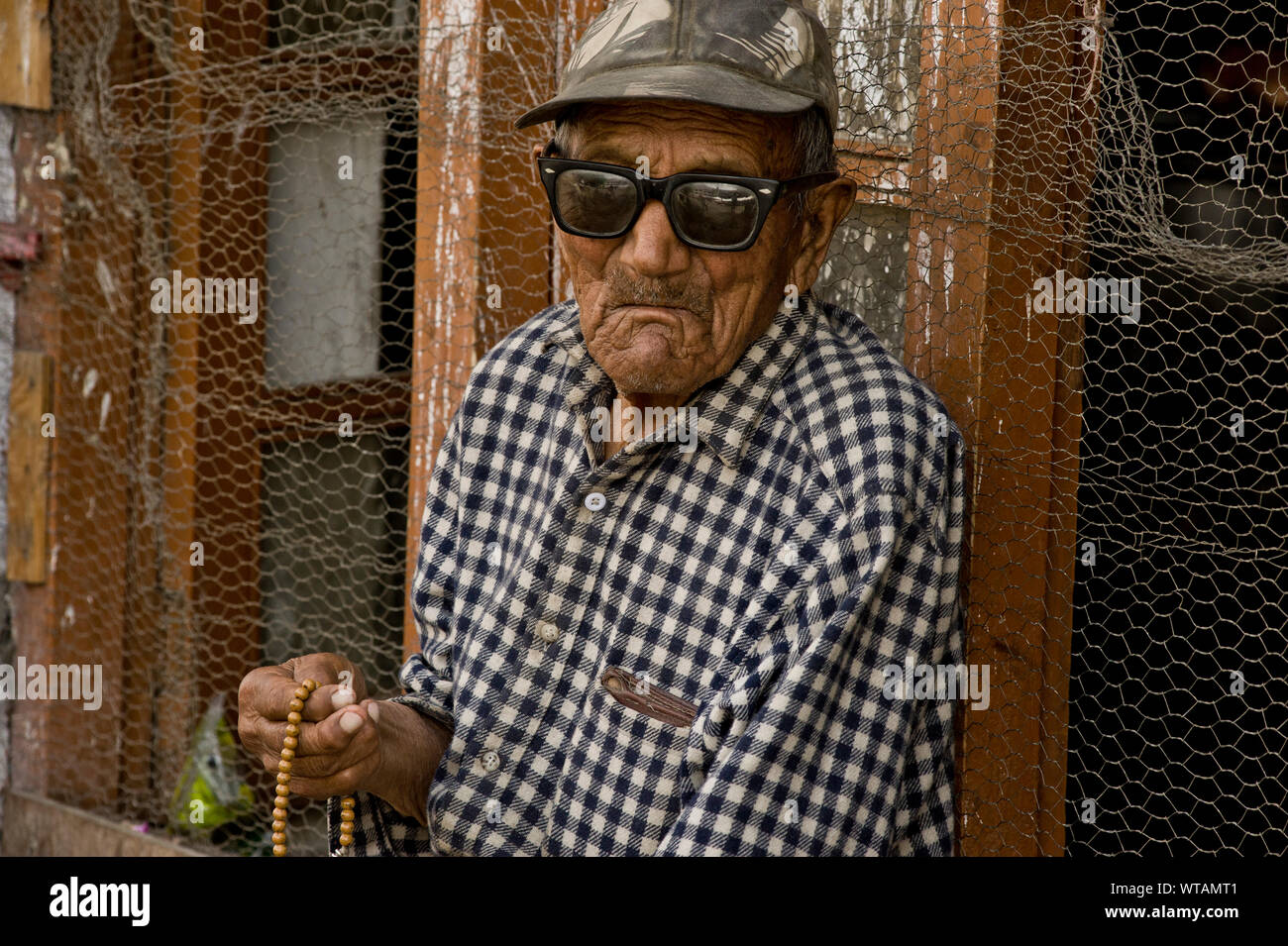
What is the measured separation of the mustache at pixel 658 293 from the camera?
62.3 inches

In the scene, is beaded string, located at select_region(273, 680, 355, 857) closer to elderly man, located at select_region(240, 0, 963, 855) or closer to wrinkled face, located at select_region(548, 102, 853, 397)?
elderly man, located at select_region(240, 0, 963, 855)

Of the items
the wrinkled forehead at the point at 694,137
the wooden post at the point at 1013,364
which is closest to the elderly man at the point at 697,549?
the wrinkled forehead at the point at 694,137

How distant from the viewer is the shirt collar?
160 cm

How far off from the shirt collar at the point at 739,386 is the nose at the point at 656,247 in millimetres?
147

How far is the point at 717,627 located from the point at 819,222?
52cm

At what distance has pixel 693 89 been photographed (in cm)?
150

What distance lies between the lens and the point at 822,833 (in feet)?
4.66

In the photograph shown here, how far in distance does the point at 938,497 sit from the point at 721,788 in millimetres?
405

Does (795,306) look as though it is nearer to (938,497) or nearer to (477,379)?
(938,497)

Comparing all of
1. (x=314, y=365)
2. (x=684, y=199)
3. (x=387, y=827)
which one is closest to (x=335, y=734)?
(x=387, y=827)

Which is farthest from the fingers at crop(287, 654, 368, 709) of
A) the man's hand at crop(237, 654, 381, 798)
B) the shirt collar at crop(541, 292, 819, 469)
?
the shirt collar at crop(541, 292, 819, 469)

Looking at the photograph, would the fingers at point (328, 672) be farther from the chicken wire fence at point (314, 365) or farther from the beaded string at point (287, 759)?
the chicken wire fence at point (314, 365)

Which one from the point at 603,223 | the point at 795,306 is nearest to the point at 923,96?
the point at 795,306

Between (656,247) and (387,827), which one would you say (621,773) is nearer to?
(387,827)
